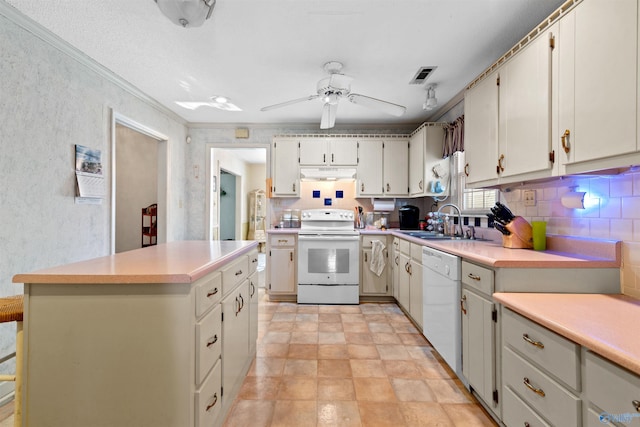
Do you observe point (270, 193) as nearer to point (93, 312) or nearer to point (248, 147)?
point (248, 147)

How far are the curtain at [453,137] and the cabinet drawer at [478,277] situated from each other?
64.6 inches

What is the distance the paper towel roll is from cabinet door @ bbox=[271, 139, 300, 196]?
3.87 ft

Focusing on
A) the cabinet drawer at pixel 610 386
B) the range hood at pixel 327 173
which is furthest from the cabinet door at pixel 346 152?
the cabinet drawer at pixel 610 386

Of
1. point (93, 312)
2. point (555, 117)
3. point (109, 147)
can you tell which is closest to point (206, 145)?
point (109, 147)

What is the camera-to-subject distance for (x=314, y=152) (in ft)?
12.9

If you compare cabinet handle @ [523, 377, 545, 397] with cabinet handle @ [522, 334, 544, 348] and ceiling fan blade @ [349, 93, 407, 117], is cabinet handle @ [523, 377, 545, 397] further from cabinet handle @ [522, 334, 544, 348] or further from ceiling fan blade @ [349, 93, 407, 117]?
ceiling fan blade @ [349, 93, 407, 117]

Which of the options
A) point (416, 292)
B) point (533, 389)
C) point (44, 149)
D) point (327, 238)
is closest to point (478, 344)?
point (533, 389)

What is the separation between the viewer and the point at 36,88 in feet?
6.56

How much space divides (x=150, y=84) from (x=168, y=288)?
2.68m

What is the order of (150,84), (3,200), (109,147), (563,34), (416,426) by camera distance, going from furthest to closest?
(150,84) → (109,147) → (3,200) → (416,426) → (563,34)

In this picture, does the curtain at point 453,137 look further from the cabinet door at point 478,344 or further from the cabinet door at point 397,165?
the cabinet door at point 478,344

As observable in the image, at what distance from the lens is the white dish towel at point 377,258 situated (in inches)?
141

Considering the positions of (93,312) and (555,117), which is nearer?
(93,312)

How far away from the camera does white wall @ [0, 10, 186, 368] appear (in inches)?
71.6
